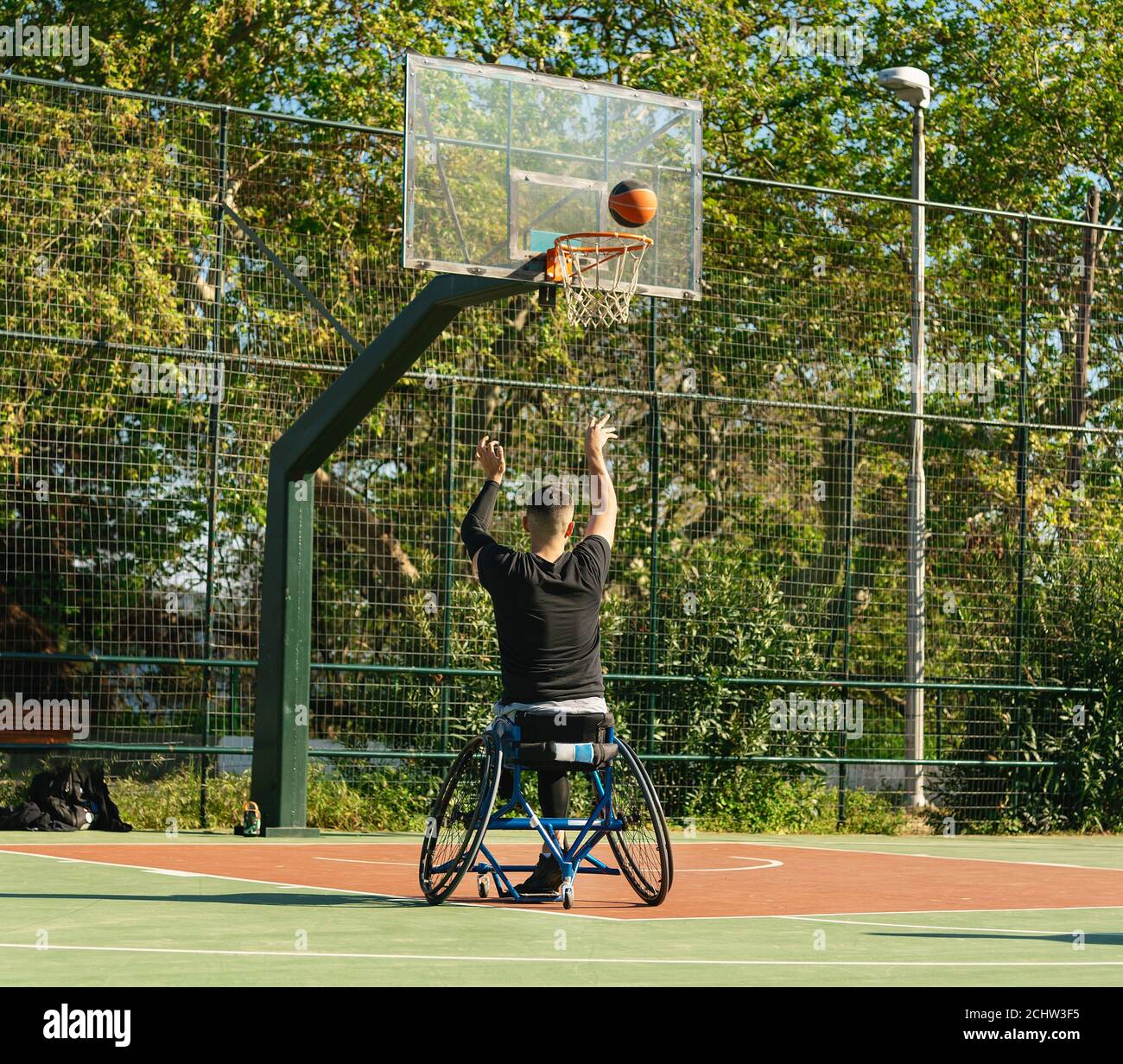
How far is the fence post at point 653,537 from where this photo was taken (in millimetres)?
15961

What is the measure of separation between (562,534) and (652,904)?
1.80 m

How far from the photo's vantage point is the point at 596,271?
11.8 metres

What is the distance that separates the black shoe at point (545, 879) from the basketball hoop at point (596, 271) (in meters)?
4.18

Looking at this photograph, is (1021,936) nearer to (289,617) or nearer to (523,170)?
(523,170)

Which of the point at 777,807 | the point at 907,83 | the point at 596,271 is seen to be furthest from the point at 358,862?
the point at 907,83

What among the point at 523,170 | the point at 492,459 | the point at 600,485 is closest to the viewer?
the point at 600,485

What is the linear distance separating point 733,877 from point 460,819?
3.29 metres

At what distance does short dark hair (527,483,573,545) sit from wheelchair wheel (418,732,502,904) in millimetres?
987

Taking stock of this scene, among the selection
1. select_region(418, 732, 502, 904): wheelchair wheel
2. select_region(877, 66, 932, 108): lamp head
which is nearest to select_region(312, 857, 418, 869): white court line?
select_region(418, 732, 502, 904): wheelchair wheel

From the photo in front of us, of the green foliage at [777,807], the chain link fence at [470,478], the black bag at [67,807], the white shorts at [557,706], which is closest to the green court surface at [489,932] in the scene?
the white shorts at [557,706]

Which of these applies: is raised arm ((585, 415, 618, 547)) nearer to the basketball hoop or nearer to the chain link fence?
the basketball hoop
